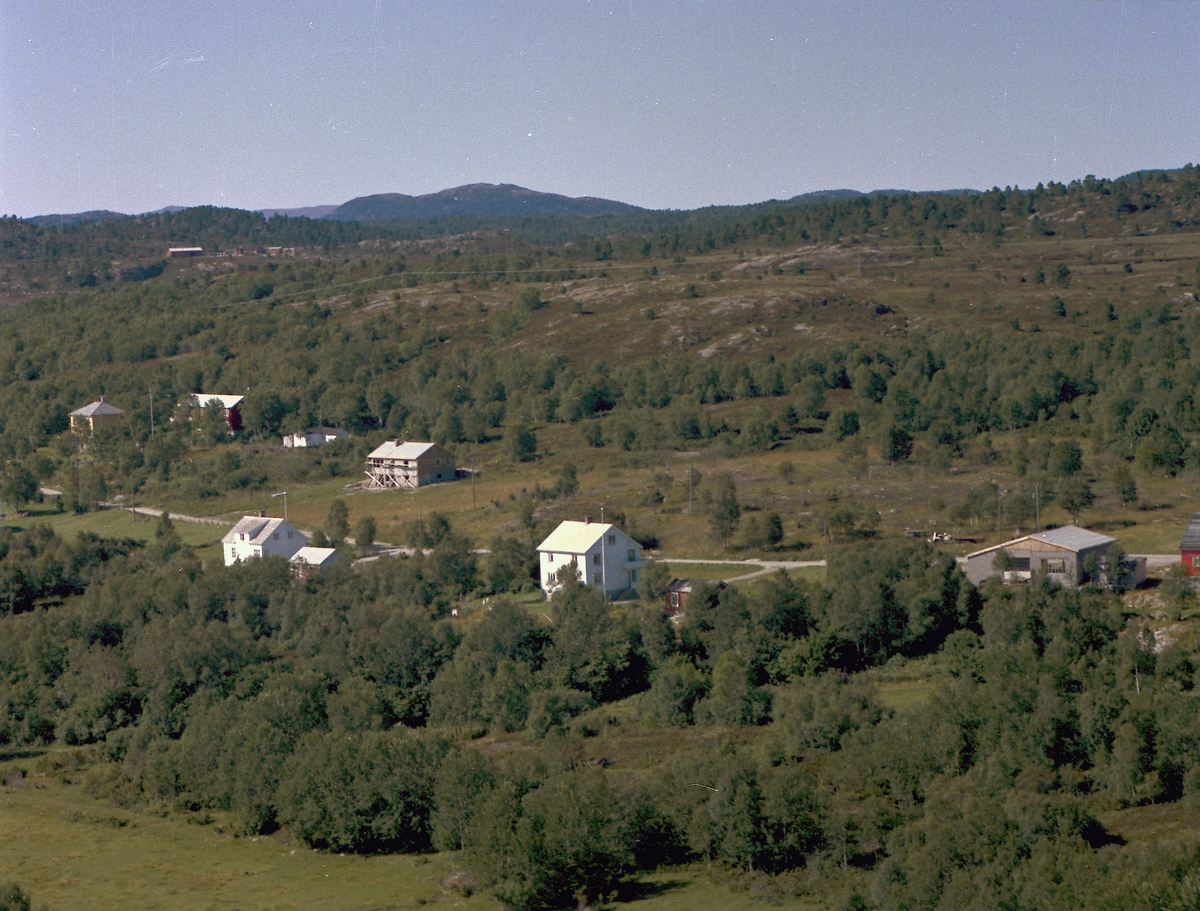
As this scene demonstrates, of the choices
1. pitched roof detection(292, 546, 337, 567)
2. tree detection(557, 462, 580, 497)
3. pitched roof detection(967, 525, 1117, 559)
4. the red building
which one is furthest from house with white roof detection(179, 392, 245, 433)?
the red building

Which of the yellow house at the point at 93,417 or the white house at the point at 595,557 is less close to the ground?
the yellow house at the point at 93,417

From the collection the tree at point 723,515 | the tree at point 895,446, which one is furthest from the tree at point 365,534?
the tree at point 895,446

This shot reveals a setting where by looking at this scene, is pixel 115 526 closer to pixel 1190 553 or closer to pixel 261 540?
pixel 261 540

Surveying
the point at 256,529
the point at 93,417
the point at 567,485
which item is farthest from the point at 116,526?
the point at 93,417

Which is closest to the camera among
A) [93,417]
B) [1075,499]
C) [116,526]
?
[1075,499]

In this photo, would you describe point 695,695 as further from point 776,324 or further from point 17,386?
point 17,386

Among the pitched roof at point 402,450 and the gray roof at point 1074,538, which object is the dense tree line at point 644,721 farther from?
the pitched roof at point 402,450
